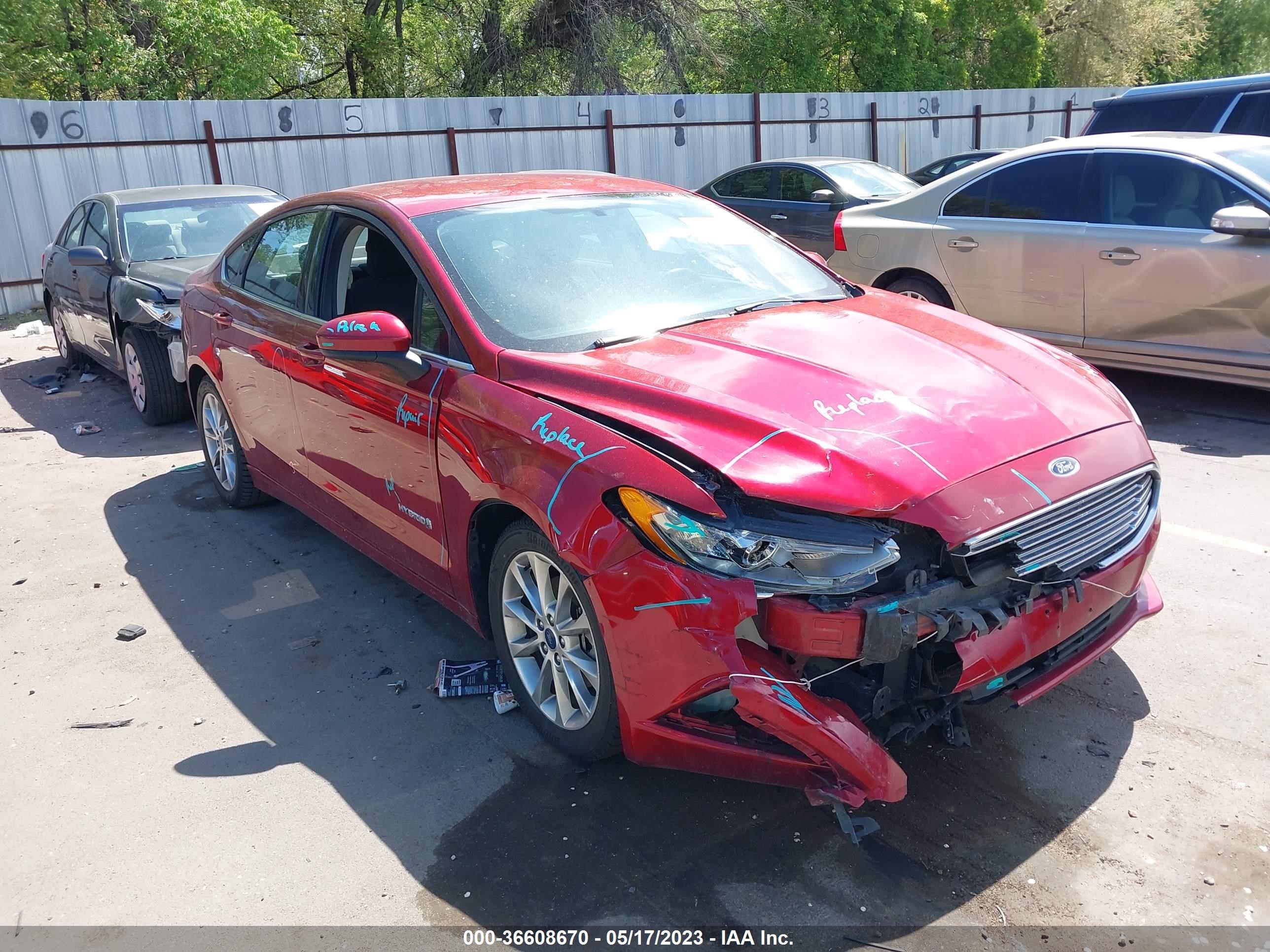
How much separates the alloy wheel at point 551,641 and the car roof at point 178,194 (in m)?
6.49

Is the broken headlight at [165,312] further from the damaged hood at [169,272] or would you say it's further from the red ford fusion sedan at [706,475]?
the red ford fusion sedan at [706,475]

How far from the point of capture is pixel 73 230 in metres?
9.19

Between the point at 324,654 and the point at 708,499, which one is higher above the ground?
the point at 708,499

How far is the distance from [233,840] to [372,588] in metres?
1.82

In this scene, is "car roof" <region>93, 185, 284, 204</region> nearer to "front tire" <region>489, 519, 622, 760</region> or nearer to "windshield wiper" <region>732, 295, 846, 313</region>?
"windshield wiper" <region>732, 295, 846, 313</region>

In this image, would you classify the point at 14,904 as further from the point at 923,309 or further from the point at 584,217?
the point at 923,309

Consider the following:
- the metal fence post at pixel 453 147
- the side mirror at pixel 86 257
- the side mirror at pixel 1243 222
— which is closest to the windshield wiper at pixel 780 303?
the side mirror at pixel 1243 222

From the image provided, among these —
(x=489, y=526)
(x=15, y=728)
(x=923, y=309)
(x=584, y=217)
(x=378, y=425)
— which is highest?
(x=584, y=217)

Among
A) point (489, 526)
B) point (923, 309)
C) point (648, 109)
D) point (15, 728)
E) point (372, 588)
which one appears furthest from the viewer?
point (648, 109)

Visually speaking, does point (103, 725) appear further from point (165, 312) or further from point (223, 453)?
point (165, 312)

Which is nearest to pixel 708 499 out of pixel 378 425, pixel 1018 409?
pixel 1018 409

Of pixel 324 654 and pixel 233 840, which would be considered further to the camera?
pixel 324 654

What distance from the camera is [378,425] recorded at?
12.9ft

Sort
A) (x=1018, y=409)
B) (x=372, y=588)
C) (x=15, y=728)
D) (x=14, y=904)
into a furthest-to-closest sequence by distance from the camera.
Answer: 1. (x=372, y=588)
2. (x=15, y=728)
3. (x=1018, y=409)
4. (x=14, y=904)
